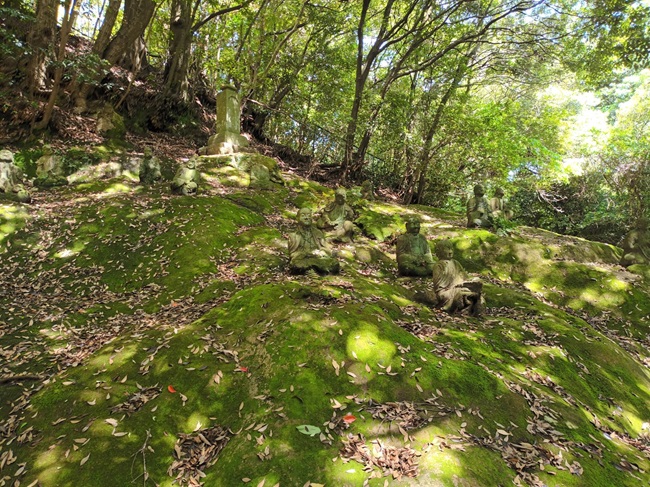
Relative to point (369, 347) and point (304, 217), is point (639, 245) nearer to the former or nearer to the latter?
point (304, 217)

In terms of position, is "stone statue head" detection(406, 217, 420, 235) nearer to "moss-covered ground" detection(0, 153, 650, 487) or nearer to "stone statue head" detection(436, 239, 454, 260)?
"moss-covered ground" detection(0, 153, 650, 487)

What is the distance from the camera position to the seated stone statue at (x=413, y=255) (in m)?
8.70

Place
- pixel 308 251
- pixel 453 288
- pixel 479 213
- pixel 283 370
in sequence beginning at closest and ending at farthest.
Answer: pixel 283 370 → pixel 453 288 → pixel 308 251 → pixel 479 213

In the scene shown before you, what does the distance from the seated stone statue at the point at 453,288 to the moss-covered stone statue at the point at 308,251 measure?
82.5 inches

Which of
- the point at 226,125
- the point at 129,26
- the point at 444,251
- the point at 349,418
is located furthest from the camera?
the point at 129,26

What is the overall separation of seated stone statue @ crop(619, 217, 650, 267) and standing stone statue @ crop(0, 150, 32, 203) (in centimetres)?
1723

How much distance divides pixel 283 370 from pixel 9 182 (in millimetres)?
10066

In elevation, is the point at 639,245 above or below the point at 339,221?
above

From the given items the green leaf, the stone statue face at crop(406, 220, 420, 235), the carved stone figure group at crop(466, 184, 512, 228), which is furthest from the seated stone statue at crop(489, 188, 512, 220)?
the green leaf

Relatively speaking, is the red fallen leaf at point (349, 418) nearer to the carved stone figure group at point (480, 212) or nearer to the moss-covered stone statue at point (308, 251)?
the moss-covered stone statue at point (308, 251)

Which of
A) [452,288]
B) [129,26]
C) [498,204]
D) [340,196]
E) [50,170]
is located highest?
[129,26]

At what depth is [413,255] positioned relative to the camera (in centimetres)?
873

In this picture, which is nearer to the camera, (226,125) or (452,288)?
(452,288)

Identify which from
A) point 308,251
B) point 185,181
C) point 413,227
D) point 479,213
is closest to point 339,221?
point 413,227
